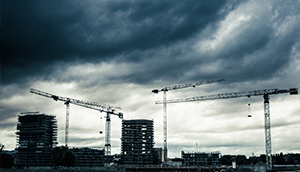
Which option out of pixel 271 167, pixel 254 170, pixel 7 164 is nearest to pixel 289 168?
pixel 271 167

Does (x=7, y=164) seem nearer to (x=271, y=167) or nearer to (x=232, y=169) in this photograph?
(x=232, y=169)

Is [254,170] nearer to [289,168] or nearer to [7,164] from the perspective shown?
[289,168]

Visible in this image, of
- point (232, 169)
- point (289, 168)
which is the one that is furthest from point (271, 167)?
point (232, 169)

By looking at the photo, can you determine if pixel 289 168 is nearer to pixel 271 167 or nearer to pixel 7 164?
pixel 271 167

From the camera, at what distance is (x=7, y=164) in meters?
187

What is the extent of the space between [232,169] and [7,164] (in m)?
132

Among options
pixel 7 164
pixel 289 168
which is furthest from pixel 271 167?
pixel 7 164

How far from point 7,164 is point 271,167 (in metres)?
158

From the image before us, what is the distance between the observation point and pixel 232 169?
192500 millimetres

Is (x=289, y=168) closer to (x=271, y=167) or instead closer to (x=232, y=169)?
(x=271, y=167)

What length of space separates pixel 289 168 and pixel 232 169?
36.1m

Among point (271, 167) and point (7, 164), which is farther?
point (271, 167)

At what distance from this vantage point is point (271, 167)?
199625mm

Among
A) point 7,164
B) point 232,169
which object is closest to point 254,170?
point 232,169
